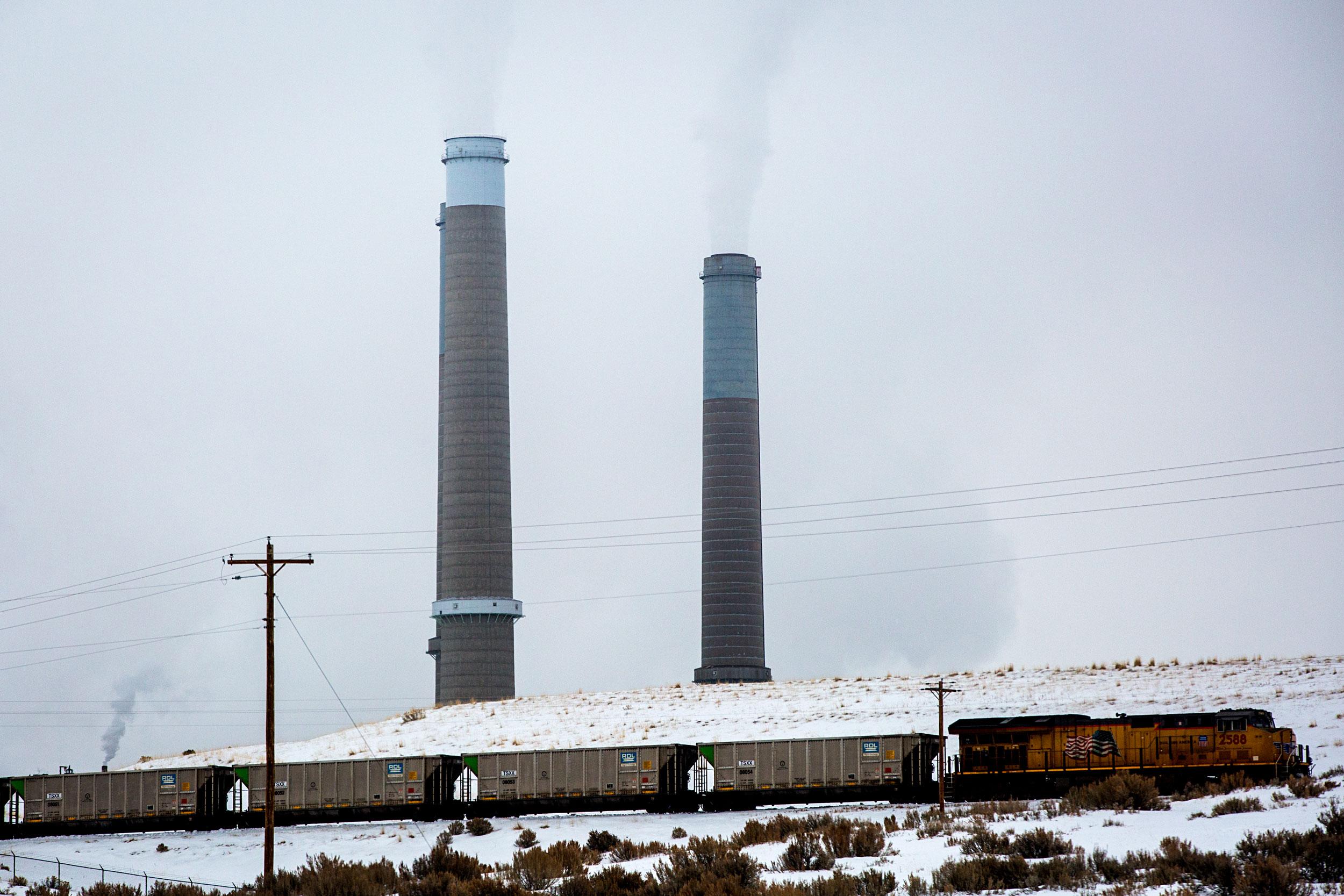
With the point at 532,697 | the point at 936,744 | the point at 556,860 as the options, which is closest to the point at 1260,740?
the point at 936,744

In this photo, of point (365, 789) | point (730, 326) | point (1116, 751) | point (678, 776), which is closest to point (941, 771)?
point (1116, 751)

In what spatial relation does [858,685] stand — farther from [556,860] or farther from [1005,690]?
[556,860]

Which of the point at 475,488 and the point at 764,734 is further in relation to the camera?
the point at 475,488

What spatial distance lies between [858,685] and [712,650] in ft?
84.2

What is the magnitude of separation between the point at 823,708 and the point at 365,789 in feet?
82.3

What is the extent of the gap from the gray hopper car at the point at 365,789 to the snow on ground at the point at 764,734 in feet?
2.67

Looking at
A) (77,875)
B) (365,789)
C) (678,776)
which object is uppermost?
(678,776)

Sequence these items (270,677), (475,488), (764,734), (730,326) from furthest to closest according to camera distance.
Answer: (730,326) → (475,488) → (764,734) → (270,677)

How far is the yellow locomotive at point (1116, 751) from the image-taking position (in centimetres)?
4447

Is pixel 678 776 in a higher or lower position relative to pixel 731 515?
lower

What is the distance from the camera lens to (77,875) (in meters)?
45.2

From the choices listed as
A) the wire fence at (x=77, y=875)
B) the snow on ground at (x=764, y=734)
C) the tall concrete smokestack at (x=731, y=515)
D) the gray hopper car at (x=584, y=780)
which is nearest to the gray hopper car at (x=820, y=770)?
the gray hopper car at (x=584, y=780)

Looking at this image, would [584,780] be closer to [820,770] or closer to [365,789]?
[365,789]

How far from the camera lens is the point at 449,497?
101938mm
